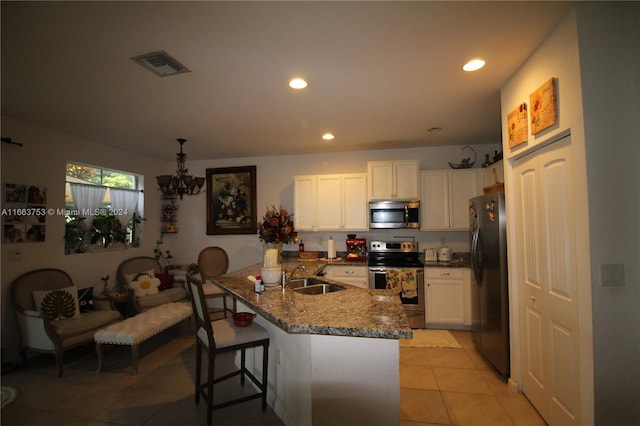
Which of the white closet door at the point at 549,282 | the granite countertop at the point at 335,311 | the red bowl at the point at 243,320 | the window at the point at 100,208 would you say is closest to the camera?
the granite countertop at the point at 335,311

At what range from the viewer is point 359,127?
3.53m

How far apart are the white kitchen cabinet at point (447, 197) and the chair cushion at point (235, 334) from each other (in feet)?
9.57

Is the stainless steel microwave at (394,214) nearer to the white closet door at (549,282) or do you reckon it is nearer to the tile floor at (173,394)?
the tile floor at (173,394)

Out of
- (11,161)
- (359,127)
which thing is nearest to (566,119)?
(359,127)

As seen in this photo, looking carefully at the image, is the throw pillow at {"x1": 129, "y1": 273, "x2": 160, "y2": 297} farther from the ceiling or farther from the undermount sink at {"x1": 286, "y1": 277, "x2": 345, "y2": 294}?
the undermount sink at {"x1": 286, "y1": 277, "x2": 345, "y2": 294}

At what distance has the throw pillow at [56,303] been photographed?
298 cm

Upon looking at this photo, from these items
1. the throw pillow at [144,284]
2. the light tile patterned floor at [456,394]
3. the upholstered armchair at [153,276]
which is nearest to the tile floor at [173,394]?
the light tile patterned floor at [456,394]

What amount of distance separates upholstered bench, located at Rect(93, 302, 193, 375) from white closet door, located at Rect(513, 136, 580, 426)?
11.3 ft

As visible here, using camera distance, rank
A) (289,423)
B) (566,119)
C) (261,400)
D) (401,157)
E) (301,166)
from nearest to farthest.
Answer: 1. (566,119)
2. (289,423)
3. (261,400)
4. (401,157)
5. (301,166)

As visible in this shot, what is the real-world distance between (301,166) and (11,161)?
11.6 ft

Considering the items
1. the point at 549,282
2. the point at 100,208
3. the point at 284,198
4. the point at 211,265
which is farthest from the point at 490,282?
the point at 100,208

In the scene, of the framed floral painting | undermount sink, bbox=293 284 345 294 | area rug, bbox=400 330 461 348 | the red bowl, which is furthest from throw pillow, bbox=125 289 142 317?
area rug, bbox=400 330 461 348

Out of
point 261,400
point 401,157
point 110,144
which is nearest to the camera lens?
point 261,400

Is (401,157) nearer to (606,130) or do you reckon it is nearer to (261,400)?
(606,130)
